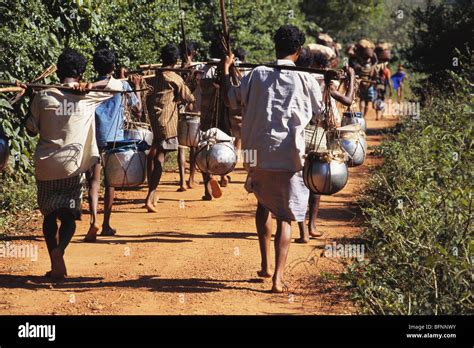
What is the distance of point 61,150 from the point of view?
27.0 feet

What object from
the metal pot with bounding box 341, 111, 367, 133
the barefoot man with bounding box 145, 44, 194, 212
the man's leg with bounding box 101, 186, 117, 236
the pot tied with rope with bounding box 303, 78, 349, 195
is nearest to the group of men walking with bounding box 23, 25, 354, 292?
the pot tied with rope with bounding box 303, 78, 349, 195

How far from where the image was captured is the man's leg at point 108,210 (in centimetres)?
1015

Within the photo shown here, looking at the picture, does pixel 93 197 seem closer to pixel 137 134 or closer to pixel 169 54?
pixel 137 134

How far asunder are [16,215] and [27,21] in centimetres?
235

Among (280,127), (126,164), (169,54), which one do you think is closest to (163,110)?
(169,54)

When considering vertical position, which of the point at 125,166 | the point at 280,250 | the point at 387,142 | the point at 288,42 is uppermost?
the point at 288,42

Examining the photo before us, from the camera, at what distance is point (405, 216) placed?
8.02 meters

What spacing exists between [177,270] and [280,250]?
4.47 feet

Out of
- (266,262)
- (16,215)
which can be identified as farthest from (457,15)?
(266,262)

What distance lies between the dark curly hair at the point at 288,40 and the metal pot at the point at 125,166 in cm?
181

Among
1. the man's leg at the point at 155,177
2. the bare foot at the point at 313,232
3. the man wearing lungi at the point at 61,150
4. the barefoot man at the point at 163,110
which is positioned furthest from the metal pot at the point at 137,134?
the bare foot at the point at 313,232

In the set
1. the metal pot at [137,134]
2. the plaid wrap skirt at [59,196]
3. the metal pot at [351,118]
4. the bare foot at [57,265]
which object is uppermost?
the metal pot at [351,118]

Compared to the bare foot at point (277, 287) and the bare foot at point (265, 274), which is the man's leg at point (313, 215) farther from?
the bare foot at point (277, 287)
